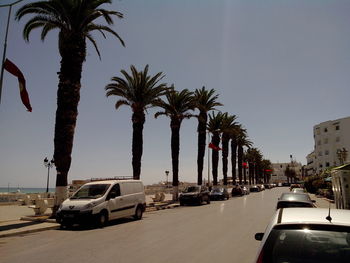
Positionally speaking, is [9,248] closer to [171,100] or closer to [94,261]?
[94,261]

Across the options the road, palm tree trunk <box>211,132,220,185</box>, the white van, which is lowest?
the road

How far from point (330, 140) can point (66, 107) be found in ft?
279

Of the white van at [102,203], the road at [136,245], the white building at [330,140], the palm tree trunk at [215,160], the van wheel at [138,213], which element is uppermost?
the white building at [330,140]

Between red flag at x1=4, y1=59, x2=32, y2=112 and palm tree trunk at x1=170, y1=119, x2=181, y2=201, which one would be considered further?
palm tree trunk at x1=170, y1=119, x2=181, y2=201

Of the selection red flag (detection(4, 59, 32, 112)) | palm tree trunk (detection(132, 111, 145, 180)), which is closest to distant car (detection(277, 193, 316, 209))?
red flag (detection(4, 59, 32, 112))

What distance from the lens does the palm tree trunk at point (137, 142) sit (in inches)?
1094

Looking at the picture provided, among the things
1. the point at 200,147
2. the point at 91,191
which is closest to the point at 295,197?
the point at 91,191

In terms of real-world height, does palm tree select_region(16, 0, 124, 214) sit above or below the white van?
above

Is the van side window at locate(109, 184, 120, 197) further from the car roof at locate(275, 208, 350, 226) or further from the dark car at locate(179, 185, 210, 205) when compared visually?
the dark car at locate(179, 185, 210, 205)

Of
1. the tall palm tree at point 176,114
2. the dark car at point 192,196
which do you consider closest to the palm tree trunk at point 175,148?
the tall palm tree at point 176,114

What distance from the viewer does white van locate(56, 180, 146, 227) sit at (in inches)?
563

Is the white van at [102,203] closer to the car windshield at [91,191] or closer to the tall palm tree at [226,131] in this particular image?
the car windshield at [91,191]

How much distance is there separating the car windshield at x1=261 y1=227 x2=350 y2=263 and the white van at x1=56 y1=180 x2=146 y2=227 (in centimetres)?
1183

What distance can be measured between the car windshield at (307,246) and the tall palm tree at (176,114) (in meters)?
32.1
